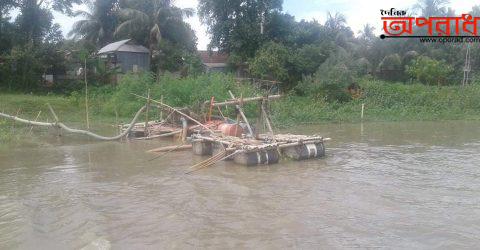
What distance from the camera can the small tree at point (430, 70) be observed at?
105ft

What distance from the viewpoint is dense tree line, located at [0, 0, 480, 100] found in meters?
30.5

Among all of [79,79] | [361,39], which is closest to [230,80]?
→ [79,79]

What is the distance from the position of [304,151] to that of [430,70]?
72.4 ft

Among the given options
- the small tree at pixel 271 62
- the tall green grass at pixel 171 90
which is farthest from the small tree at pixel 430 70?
the tall green grass at pixel 171 90

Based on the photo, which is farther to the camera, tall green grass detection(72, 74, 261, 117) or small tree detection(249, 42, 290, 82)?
small tree detection(249, 42, 290, 82)

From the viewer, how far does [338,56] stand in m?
29.5

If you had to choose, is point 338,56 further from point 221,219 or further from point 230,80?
point 221,219

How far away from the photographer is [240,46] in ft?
109

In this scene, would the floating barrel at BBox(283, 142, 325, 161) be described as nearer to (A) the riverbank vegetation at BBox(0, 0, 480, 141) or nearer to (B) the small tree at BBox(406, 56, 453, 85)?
(A) the riverbank vegetation at BBox(0, 0, 480, 141)

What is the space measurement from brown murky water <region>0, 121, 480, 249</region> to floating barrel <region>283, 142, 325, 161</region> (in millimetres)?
328

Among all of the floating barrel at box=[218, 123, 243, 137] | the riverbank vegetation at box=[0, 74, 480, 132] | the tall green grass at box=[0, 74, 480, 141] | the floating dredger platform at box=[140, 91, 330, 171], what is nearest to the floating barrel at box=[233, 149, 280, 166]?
the floating dredger platform at box=[140, 91, 330, 171]

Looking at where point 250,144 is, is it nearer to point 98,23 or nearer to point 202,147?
point 202,147

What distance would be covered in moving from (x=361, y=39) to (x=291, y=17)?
8406 mm

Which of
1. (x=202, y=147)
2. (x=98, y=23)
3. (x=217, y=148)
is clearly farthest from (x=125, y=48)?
(x=217, y=148)
